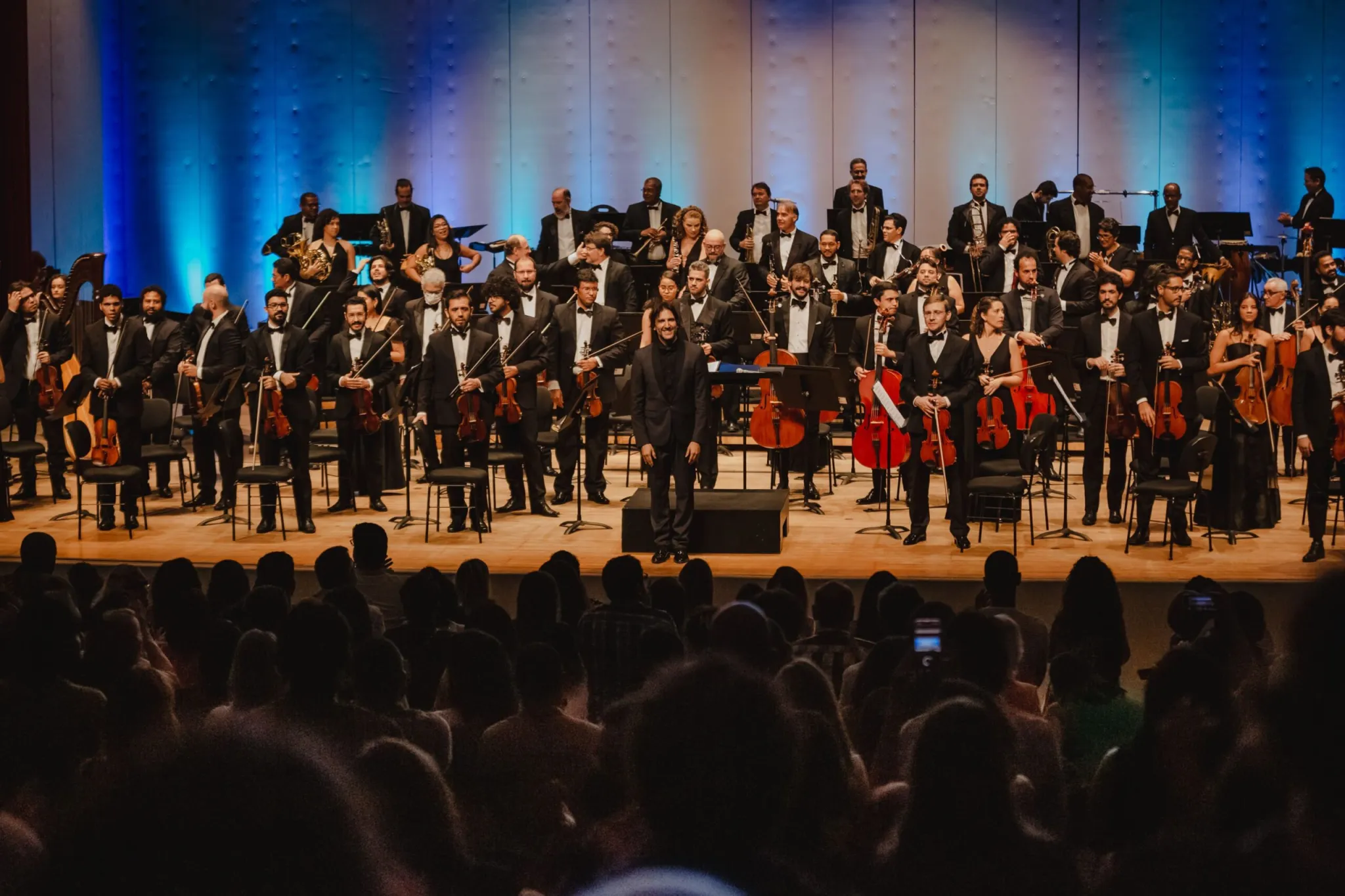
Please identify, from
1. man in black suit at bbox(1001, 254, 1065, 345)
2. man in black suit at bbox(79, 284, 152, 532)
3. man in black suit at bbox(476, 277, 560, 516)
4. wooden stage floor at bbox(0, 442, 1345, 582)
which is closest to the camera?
wooden stage floor at bbox(0, 442, 1345, 582)

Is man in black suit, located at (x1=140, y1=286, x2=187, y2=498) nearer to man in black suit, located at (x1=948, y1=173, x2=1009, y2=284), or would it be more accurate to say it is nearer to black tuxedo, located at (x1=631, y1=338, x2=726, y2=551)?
black tuxedo, located at (x1=631, y1=338, x2=726, y2=551)

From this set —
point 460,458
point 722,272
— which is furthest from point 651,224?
point 460,458

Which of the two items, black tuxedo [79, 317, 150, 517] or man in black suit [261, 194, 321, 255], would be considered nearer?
black tuxedo [79, 317, 150, 517]

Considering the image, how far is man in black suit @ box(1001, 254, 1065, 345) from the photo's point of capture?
32.1 ft

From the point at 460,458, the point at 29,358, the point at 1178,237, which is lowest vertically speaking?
the point at 460,458

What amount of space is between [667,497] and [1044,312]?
368 cm

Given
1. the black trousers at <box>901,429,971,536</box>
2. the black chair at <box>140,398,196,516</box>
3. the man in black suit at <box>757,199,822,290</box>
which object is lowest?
the black trousers at <box>901,429,971,536</box>

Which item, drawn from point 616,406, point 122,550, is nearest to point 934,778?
point 122,550

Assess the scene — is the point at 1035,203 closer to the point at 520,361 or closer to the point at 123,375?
the point at 520,361

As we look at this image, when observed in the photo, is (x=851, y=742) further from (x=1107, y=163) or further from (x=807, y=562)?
(x=1107, y=163)

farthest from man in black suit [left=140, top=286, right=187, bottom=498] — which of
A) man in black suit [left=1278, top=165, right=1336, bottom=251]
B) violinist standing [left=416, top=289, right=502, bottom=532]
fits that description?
man in black suit [left=1278, top=165, right=1336, bottom=251]

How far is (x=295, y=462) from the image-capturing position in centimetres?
895

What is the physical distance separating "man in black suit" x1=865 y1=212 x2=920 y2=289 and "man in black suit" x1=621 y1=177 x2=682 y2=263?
1.88 metres

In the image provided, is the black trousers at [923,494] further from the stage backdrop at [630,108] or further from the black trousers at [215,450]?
the stage backdrop at [630,108]
